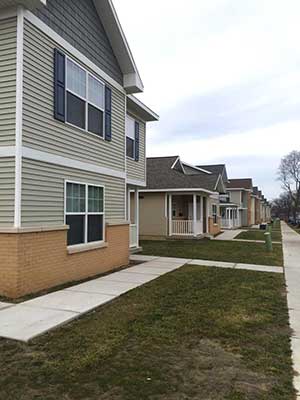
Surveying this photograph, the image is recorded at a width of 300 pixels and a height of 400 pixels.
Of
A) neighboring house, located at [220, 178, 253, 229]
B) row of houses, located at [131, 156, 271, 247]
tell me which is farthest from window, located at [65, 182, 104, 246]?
neighboring house, located at [220, 178, 253, 229]

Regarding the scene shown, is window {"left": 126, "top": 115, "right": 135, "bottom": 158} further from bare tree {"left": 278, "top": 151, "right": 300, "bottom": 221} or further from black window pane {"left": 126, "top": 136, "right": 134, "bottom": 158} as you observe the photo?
bare tree {"left": 278, "top": 151, "right": 300, "bottom": 221}

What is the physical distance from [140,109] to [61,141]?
6.57 meters

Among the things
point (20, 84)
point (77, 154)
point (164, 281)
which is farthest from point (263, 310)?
point (20, 84)

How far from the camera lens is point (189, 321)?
587cm

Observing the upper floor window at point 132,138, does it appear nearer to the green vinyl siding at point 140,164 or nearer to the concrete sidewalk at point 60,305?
the green vinyl siding at point 140,164

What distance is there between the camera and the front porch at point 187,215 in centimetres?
2362

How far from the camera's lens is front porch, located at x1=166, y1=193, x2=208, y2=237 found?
77.5 ft

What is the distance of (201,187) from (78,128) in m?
14.9

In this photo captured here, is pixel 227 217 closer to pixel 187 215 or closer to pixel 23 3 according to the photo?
pixel 187 215

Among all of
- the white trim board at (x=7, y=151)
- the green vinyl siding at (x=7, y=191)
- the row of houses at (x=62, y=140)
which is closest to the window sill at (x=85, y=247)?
the row of houses at (x=62, y=140)

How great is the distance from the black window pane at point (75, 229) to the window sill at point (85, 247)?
130mm

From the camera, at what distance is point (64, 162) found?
8727 millimetres

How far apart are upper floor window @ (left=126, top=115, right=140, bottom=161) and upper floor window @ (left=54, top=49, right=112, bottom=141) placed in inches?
114

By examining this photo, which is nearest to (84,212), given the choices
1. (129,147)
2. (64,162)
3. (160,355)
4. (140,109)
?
(64,162)
